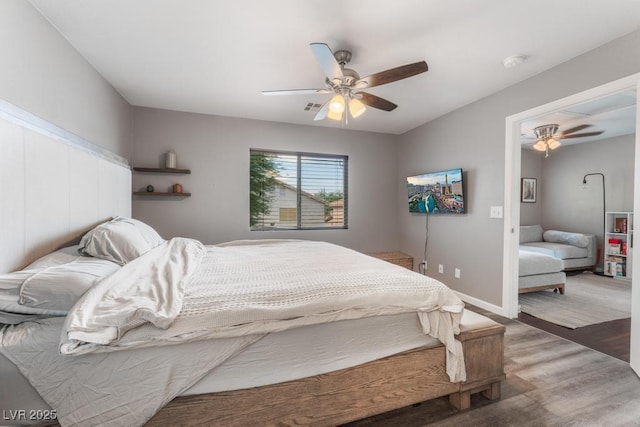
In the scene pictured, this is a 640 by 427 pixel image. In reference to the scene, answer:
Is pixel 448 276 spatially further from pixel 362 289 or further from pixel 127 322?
pixel 127 322

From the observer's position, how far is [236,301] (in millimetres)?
1272

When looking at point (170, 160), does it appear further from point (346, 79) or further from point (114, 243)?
point (346, 79)

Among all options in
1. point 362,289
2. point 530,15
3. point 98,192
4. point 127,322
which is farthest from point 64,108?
point 530,15

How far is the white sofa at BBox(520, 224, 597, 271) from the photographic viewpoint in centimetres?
473

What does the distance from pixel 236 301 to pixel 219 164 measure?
9.32 ft

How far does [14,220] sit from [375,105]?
99.7 inches

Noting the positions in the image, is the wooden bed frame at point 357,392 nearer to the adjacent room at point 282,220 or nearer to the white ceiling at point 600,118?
the adjacent room at point 282,220

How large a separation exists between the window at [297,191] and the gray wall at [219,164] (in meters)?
0.12

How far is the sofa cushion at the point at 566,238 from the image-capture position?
491cm

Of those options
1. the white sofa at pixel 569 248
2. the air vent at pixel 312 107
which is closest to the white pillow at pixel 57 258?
the air vent at pixel 312 107

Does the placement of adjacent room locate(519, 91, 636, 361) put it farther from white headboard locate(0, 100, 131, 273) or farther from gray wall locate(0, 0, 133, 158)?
gray wall locate(0, 0, 133, 158)

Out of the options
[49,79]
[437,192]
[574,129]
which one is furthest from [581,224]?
[49,79]

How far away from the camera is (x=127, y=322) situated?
1.07 m

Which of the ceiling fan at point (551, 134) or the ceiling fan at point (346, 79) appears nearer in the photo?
the ceiling fan at point (346, 79)
